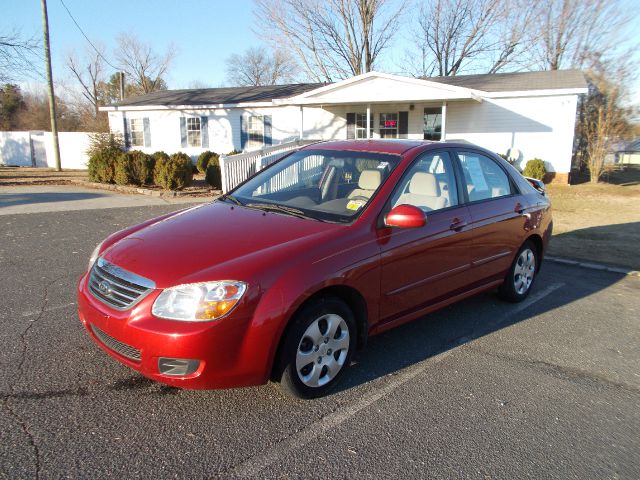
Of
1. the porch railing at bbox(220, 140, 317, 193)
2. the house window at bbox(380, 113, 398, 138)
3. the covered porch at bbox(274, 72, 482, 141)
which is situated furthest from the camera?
the house window at bbox(380, 113, 398, 138)

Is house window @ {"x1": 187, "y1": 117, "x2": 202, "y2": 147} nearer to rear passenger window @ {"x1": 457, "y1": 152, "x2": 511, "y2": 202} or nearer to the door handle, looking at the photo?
rear passenger window @ {"x1": 457, "y1": 152, "x2": 511, "y2": 202}

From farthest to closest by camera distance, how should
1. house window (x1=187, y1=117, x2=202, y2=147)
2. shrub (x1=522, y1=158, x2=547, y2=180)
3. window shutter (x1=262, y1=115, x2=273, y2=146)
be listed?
house window (x1=187, y1=117, x2=202, y2=147) < window shutter (x1=262, y1=115, x2=273, y2=146) < shrub (x1=522, y1=158, x2=547, y2=180)

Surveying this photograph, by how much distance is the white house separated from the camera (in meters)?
16.9

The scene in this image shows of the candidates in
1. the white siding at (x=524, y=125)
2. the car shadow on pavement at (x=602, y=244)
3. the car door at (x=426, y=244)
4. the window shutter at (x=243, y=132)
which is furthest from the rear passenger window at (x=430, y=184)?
the window shutter at (x=243, y=132)

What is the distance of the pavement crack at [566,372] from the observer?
3.48 m

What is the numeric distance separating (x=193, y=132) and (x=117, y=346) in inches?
818

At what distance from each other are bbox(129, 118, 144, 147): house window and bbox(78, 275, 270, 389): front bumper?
22.3 m

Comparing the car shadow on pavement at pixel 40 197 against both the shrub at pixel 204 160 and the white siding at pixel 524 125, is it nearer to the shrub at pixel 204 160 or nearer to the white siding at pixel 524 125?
the shrub at pixel 204 160

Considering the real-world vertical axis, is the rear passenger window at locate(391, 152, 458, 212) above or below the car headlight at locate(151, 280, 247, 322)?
above

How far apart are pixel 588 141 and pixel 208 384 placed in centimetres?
1911

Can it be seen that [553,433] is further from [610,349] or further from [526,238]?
[526,238]

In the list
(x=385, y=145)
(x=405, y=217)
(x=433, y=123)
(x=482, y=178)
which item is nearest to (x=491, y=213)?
(x=482, y=178)

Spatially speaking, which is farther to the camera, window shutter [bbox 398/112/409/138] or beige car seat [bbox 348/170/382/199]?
window shutter [bbox 398/112/409/138]

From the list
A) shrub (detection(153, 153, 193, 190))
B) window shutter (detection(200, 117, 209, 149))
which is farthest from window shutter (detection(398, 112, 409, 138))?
shrub (detection(153, 153, 193, 190))
